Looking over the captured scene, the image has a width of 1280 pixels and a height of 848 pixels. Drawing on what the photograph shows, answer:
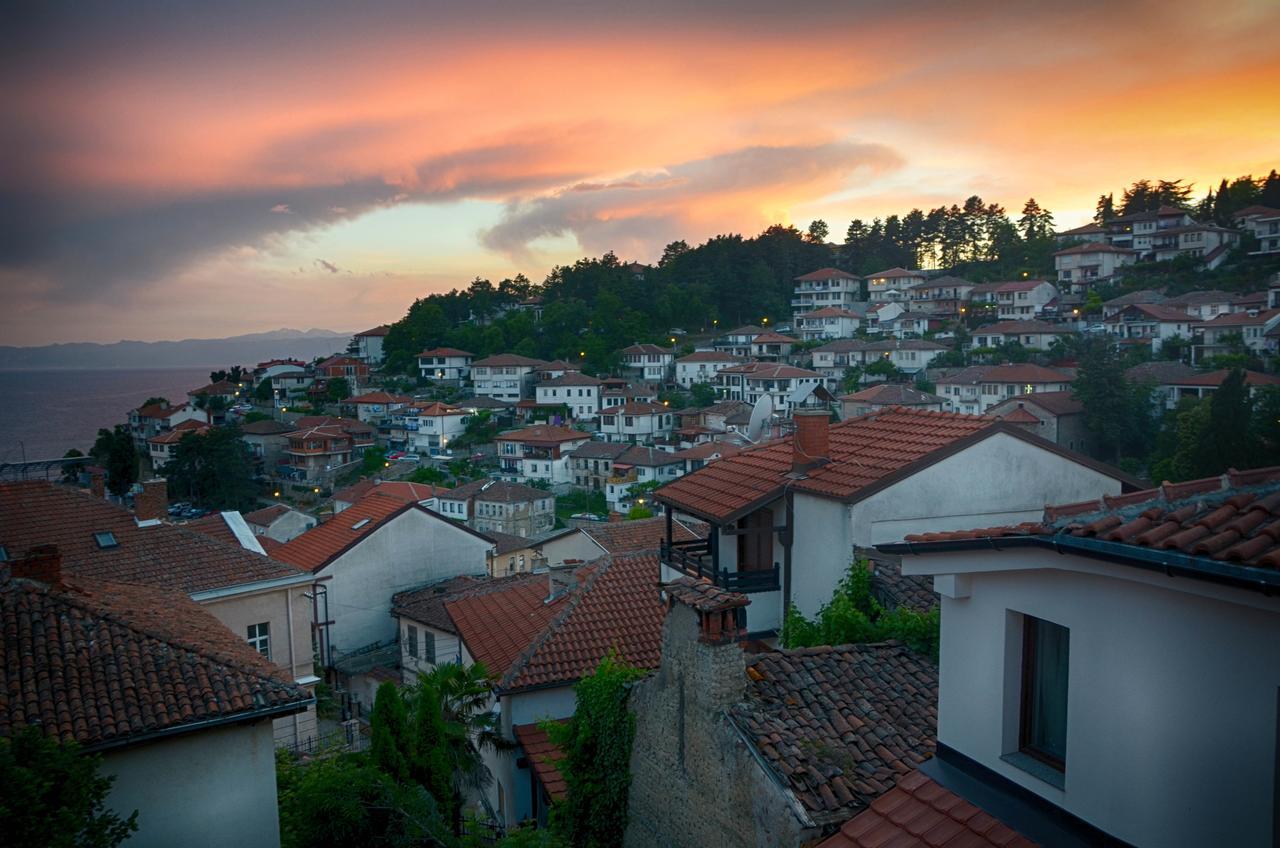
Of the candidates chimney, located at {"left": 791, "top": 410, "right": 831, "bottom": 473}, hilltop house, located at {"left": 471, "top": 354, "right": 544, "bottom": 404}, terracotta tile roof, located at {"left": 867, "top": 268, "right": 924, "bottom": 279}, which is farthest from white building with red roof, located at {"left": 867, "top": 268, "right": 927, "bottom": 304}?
chimney, located at {"left": 791, "top": 410, "right": 831, "bottom": 473}

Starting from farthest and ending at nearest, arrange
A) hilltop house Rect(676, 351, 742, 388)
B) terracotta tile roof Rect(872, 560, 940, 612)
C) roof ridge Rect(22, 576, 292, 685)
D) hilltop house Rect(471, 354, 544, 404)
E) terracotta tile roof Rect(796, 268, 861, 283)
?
terracotta tile roof Rect(796, 268, 861, 283), hilltop house Rect(471, 354, 544, 404), hilltop house Rect(676, 351, 742, 388), terracotta tile roof Rect(872, 560, 940, 612), roof ridge Rect(22, 576, 292, 685)

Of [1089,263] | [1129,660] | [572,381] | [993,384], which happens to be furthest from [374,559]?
[1089,263]

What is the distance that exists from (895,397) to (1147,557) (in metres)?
61.1

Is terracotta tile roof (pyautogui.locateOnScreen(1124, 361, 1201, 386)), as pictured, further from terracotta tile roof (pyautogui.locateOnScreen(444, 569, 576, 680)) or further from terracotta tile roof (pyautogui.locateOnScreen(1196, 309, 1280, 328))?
terracotta tile roof (pyautogui.locateOnScreen(444, 569, 576, 680))

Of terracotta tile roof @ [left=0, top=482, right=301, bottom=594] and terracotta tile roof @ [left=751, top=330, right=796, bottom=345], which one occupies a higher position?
terracotta tile roof @ [left=751, top=330, right=796, bottom=345]

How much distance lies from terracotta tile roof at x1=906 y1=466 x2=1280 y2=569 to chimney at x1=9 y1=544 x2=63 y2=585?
9478 millimetres

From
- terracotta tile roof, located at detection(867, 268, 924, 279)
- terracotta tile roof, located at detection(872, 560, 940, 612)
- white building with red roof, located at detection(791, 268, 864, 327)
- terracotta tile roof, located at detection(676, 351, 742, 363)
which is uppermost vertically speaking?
terracotta tile roof, located at detection(867, 268, 924, 279)

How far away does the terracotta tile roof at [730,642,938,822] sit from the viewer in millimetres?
6070

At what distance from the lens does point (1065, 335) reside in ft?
219

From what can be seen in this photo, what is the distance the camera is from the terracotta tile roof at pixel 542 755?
10623 mm

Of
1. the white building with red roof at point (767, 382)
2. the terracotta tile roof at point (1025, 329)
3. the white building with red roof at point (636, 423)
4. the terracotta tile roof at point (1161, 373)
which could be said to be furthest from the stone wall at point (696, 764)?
the terracotta tile roof at point (1025, 329)

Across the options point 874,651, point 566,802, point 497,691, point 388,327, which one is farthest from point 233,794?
point 388,327

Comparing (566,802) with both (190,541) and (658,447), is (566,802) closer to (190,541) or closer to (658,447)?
(190,541)

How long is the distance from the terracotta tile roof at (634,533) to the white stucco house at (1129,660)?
18255mm
